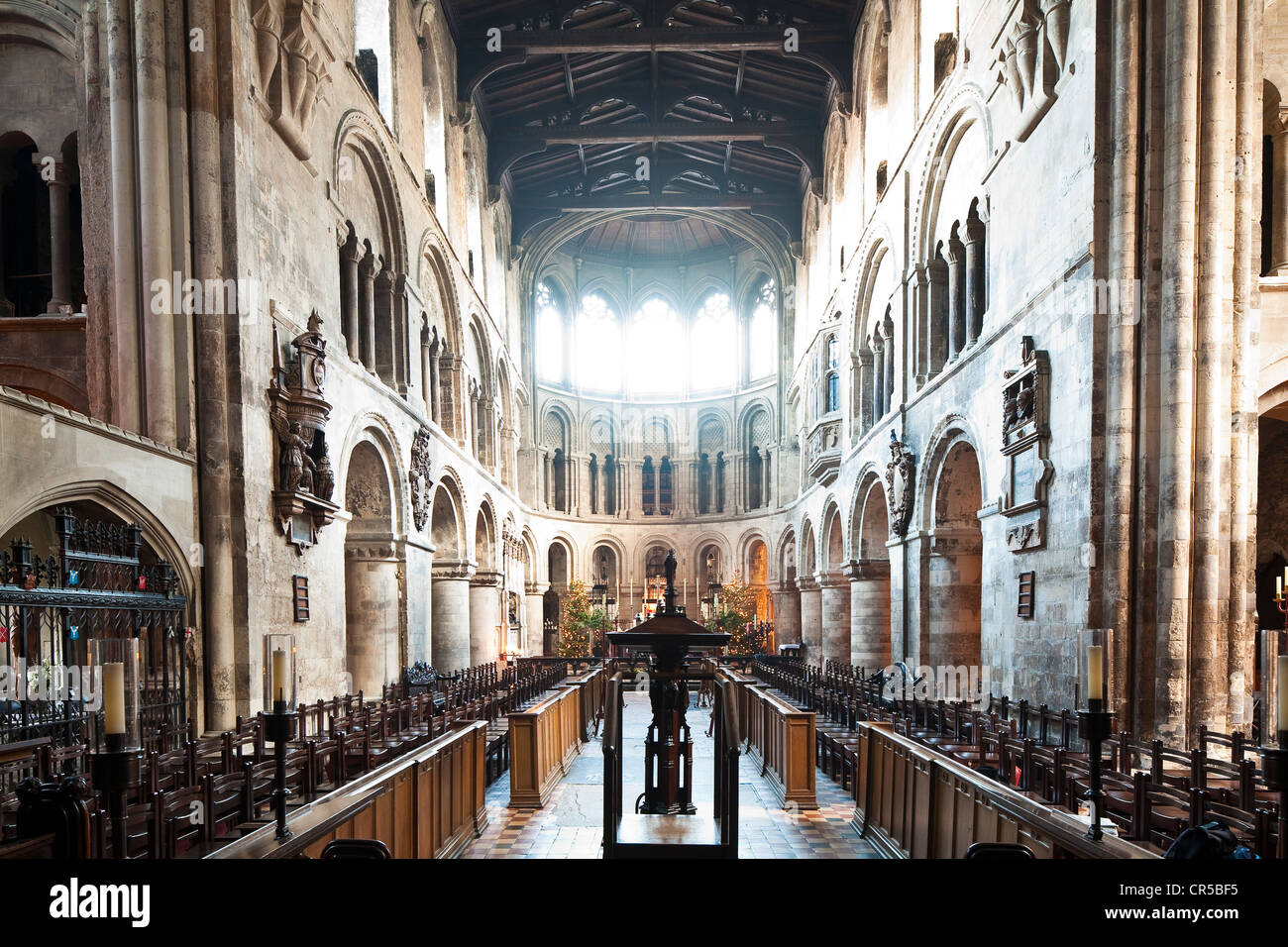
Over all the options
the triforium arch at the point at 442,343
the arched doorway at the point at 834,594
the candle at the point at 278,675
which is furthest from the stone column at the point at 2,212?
the arched doorway at the point at 834,594

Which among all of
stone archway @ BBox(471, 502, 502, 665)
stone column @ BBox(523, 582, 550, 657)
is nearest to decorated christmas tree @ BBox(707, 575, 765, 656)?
stone column @ BBox(523, 582, 550, 657)

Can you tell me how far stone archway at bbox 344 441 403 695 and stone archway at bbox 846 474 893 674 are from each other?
9.54 metres

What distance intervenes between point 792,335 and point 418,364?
52.4ft

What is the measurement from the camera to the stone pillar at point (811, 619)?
25.0m

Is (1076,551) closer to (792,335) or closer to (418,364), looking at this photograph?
(418,364)

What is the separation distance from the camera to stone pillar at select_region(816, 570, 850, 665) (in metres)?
22.3

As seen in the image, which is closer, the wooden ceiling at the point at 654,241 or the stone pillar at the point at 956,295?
the stone pillar at the point at 956,295

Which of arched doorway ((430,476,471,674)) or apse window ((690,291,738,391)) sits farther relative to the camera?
apse window ((690,291,738,391))

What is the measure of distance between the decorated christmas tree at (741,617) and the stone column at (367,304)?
658 inches

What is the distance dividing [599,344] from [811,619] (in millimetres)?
14763

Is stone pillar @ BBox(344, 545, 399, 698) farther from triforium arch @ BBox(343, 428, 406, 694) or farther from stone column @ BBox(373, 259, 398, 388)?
stone column @ BBox(373, 259, 398, 388)

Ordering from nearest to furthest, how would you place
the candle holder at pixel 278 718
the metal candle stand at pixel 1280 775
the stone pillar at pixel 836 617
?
the metal candle stand at pixel 1280 775 → the candle holder at pixel 278 718 → the stone pillar at pixel 836 617

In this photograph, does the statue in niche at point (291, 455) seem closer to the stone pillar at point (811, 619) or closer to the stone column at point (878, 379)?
the stone column at point (878, 379)

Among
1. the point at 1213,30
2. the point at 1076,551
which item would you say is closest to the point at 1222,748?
the point at 1076,551
